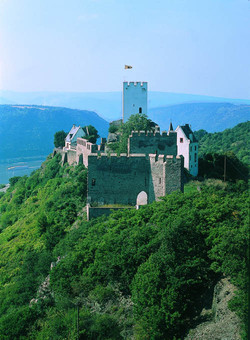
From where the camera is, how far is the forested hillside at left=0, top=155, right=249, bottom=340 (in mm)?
15055

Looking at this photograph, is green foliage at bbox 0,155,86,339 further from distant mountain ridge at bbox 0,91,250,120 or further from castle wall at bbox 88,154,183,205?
distant mountain ridge at bbox 0,91,250,120

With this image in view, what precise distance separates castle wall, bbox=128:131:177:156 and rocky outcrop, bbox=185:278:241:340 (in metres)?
13.5

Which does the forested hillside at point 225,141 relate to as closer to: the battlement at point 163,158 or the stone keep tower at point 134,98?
the stone keep tower at point 134,98

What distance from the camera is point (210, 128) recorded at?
9194 cm

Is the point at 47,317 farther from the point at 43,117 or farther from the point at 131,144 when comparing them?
the point at 43,117

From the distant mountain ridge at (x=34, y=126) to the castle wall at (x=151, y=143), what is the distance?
67484mm

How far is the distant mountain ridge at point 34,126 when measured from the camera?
326 feet

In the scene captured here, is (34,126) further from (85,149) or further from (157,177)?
(157,177)

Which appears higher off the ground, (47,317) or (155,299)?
(155,299)

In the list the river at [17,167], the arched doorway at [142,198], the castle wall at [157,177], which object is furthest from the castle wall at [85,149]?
the river at [17,167]

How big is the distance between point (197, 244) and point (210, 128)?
7719 centimetres

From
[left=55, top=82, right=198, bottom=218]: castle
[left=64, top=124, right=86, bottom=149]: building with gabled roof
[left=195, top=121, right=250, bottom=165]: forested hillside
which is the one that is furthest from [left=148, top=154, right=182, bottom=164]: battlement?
[left=195, top=121, right=250, bottom=165]: forested hillside

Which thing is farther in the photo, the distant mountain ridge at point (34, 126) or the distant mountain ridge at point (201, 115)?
the distant mountain ridge at point (34, 126)

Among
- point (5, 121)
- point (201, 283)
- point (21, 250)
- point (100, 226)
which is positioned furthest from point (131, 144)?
point (5, 121)
